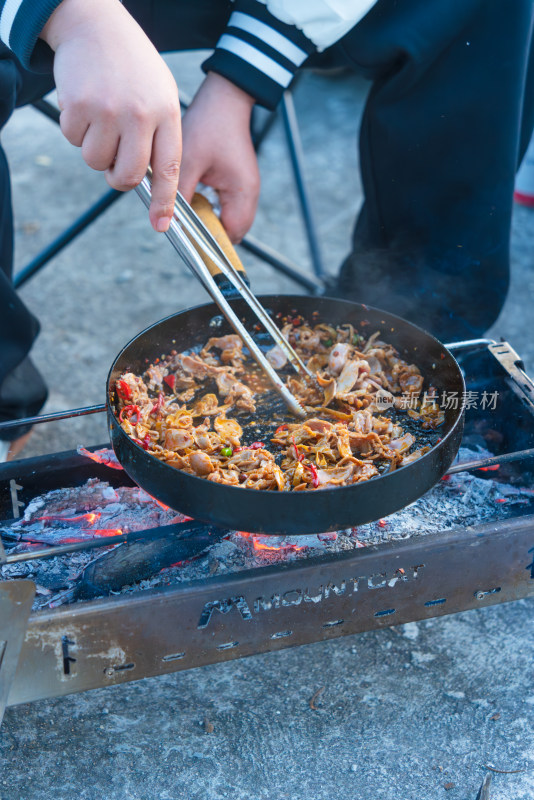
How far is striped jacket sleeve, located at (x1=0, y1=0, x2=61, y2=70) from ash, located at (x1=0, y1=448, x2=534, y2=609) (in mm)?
1281

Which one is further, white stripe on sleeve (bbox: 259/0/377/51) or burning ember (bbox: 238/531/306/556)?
white stripe on sleeve (bbox: 259/0/377/51)

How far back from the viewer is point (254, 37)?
2.48 meters

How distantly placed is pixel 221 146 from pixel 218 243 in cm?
51

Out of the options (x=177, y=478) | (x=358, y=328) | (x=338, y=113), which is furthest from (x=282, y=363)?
(x=338, y=113)

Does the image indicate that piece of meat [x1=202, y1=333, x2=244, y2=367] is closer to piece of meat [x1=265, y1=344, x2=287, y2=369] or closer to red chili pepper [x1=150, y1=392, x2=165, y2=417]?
piece of meat [x1=265, y1=344, x2=287, y2=369]

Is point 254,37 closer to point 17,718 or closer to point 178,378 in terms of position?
point 178,378

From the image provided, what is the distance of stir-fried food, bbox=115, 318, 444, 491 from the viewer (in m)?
1.85

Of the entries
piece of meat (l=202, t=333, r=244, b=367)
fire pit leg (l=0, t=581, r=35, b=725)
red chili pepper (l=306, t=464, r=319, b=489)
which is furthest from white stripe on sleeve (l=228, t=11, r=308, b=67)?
fire pit leg (l=0, t=581, r=35, b=725)

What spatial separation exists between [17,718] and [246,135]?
2073 mm

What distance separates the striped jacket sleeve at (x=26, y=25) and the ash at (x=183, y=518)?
1281 mm

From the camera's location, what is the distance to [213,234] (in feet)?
7.61

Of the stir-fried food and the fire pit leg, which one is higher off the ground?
the stir-fried food

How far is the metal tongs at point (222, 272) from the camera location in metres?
1.96

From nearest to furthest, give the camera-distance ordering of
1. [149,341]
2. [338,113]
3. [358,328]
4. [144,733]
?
[144,733] → [149,341] → [358,328] → [338,113]
